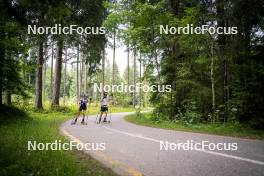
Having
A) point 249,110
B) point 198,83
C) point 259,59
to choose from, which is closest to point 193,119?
point 198,83

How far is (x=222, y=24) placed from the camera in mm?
18016

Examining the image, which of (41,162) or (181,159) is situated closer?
(41,162)

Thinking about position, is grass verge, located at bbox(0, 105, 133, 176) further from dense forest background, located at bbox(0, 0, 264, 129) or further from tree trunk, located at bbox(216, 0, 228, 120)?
tree trunk, located at bbox(216, 0, 228, 120)

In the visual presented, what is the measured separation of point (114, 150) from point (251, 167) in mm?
4171

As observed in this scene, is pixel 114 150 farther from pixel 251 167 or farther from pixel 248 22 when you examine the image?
pixel 248 22

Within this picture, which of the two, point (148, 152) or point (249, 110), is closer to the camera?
point (148, 152)
